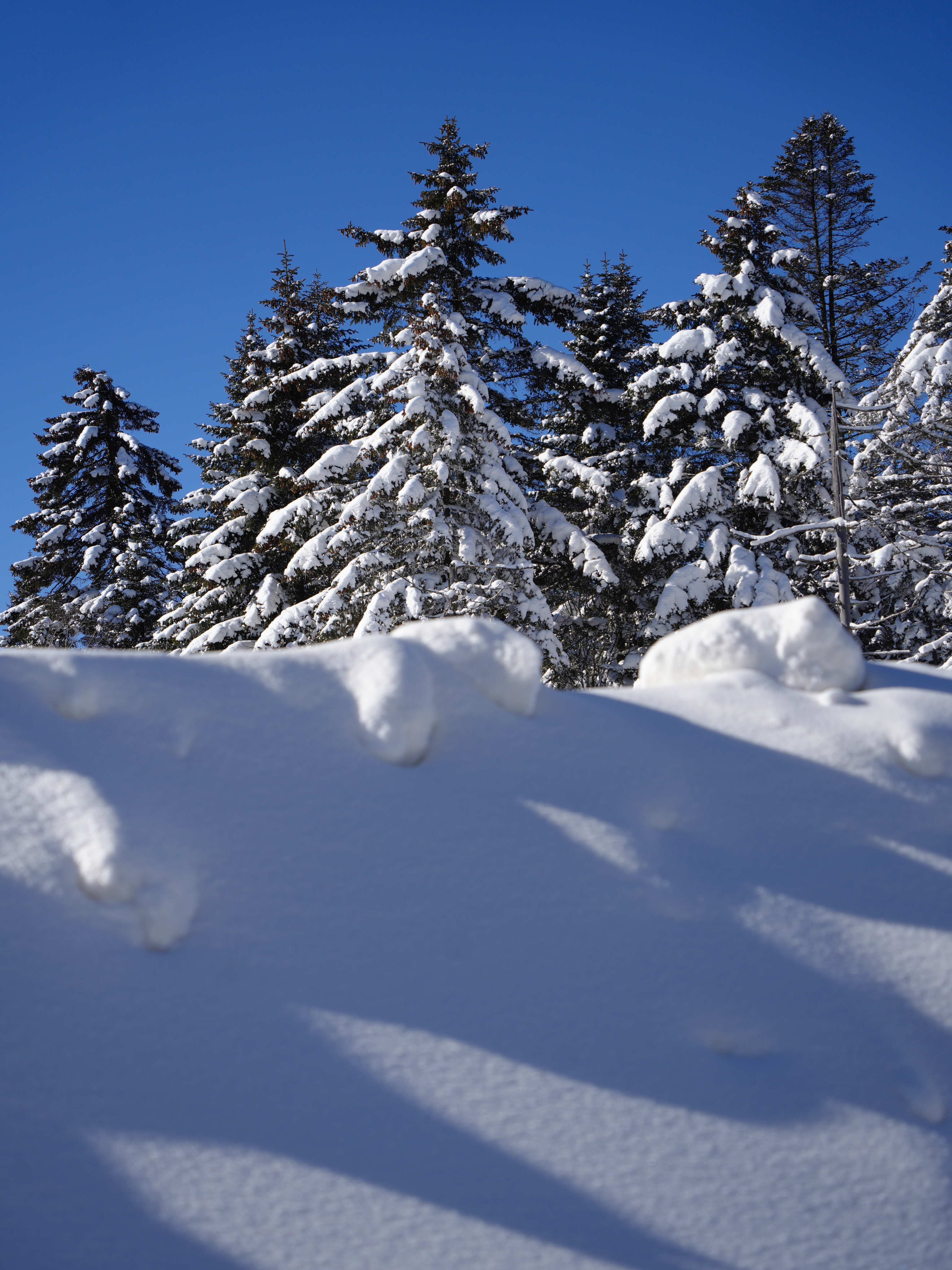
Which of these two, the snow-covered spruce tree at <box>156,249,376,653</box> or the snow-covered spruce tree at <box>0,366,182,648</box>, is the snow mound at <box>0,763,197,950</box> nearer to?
the snow-covered spruce tree at <box>156,249,376,653</box>

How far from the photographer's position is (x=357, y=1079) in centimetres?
218

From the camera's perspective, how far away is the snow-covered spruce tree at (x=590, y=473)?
15.7 meters

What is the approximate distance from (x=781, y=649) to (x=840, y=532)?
10.0 meters

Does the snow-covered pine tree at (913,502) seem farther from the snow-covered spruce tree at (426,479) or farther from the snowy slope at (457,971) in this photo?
the snowy slope at (457,971)

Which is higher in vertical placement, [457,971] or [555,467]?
[555,467]

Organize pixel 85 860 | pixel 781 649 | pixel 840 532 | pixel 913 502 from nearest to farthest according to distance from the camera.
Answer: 1. pixel 85 860
2. pixel 781 649
3. pixel 840 532
4. pixel 913 502

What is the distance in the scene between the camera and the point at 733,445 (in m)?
16.1

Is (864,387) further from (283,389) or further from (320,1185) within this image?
(320,1185)

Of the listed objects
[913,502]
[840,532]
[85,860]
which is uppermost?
[913,502]

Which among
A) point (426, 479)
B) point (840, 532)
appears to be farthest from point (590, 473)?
point (840, 532)

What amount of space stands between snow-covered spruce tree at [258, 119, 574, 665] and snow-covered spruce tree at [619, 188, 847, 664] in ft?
8.70

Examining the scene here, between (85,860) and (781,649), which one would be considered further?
(781,649)

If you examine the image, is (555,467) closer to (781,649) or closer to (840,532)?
(840,532)

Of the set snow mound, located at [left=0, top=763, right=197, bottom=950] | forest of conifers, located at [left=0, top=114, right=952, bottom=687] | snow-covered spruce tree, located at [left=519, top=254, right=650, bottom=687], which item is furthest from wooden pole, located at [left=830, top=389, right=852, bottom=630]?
snow mound, located at [left=0, top=763, right=197, bottom=950]
